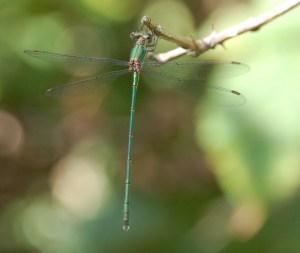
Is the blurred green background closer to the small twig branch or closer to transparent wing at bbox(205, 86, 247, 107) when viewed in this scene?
transparent wing at bbox(205, 86, 247, 107)

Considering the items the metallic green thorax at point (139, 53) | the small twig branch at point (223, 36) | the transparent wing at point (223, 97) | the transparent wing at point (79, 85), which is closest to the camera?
the small twig branch at point (223, 36)

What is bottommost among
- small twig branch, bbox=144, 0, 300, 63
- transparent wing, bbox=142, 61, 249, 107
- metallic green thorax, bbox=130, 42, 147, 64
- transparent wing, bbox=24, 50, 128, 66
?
small twig branch, bbox=144, 0, 300, 63

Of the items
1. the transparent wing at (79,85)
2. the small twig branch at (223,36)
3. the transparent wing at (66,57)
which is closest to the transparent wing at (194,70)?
the transparent wing at (66,57)

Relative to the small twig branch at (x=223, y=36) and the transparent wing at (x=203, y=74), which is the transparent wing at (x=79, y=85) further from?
the small twig branch at (x=223, y=36)

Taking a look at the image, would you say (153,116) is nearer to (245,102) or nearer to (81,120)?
(81,120)

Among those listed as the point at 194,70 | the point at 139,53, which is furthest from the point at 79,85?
the point at 139,53

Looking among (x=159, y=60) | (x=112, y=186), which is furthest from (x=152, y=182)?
(x=159, y=60)

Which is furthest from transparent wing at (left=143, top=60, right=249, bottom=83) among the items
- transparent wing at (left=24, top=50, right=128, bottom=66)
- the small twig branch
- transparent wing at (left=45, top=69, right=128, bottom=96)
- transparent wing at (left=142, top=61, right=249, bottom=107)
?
the small twig branch

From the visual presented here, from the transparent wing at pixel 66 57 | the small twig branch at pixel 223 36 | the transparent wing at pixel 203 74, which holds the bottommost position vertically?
the small twig branch at pixel 223 36
